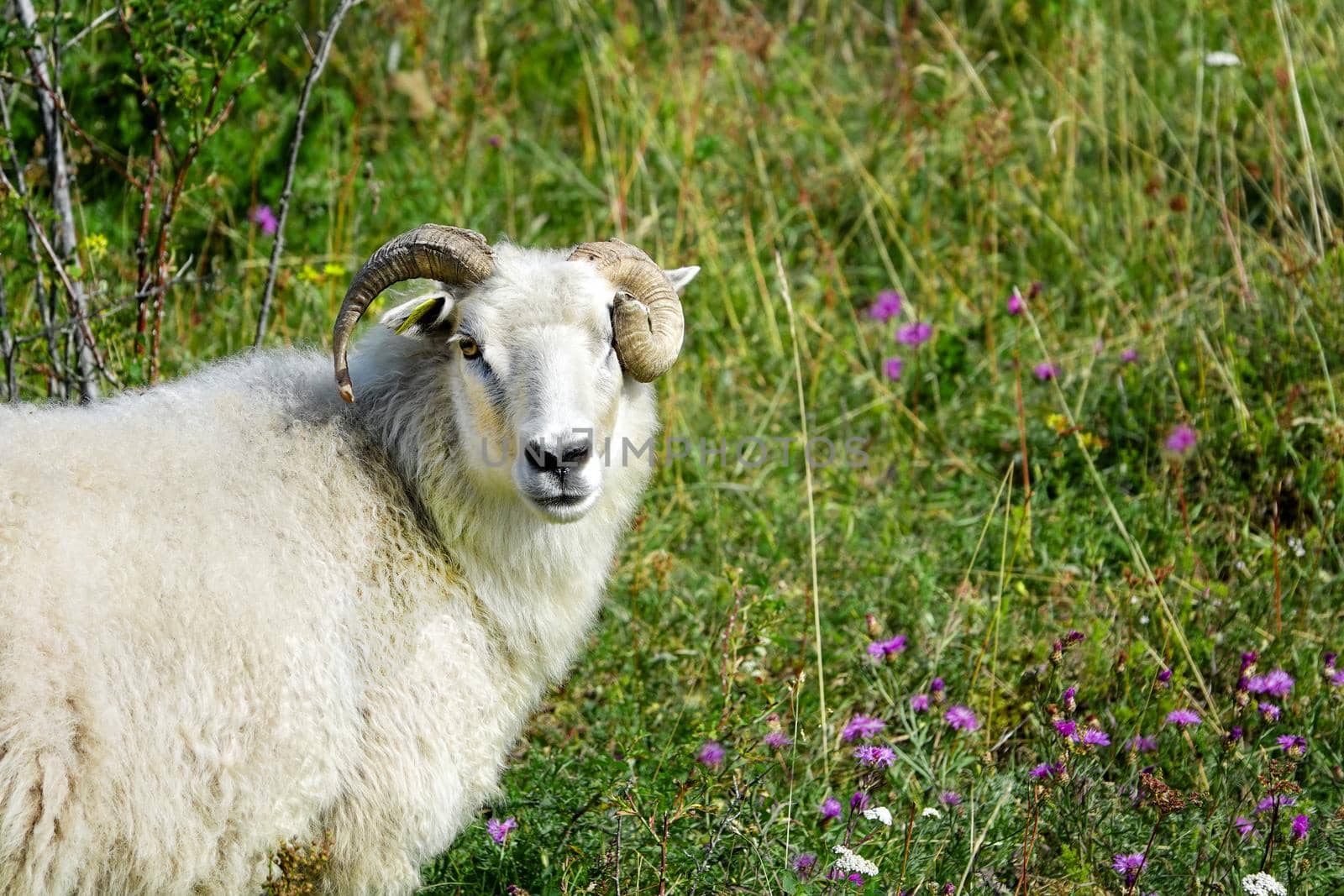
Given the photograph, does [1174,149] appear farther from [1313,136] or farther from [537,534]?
[537,534]

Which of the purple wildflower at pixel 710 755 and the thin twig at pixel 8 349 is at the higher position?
the thin twig at pixel 8 349

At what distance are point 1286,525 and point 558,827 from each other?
130 inches

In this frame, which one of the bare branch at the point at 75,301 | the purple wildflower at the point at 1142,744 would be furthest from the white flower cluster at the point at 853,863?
the bare branch at the point at 75,301

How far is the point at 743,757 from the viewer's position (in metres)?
3.53

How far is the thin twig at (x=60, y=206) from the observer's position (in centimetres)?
442

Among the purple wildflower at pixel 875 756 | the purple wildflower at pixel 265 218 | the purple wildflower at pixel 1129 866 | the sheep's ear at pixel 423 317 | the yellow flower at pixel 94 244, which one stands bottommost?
the purple wildflower at pixel 1129 866

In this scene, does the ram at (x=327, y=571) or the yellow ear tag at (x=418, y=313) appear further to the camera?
the yellow ear tag at (x=418, y=313)

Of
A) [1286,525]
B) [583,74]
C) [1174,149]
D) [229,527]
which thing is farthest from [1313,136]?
[229,527]

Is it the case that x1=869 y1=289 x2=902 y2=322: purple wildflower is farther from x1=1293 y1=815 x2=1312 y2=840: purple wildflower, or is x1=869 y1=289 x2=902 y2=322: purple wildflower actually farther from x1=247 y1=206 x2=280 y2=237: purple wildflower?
x1=1293 y1=815 x2=1312 y2=840: purple wildflower

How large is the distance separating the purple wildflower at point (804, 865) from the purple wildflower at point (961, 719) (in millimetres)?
741

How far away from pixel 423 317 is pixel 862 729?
181cm

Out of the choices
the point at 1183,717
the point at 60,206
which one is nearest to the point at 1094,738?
the point at 1183,717

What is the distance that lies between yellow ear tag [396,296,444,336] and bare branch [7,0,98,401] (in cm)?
150

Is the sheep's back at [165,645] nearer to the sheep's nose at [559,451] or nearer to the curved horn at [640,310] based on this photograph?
the sheep's nose at [559,451]
